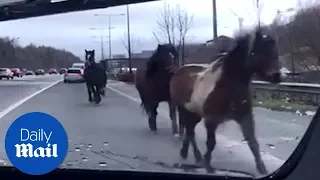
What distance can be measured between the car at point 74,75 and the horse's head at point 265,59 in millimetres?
1160

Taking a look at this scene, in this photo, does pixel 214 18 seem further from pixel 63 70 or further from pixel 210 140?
pixel 63 70

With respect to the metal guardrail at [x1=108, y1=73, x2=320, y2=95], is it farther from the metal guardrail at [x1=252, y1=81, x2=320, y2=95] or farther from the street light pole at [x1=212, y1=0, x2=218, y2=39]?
the street light pole at [x1=212, y1=0, x2=218, y2=39]

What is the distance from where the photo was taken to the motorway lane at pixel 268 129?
3438 millimetres

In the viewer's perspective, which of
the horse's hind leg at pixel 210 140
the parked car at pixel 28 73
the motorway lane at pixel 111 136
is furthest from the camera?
the parked car at pixel 28 73

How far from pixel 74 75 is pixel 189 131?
92 centimetres

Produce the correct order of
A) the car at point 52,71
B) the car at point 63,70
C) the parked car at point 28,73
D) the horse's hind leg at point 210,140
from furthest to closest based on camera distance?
the car at point 52,71 < the car at point 63,70 < the parked car at point 28,73 < the horse's hind leg at point 210,140

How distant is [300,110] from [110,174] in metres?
1.30

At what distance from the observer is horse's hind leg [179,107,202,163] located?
11.8ft

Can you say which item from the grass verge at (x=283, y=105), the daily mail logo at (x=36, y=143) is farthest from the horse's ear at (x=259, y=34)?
the daily mail logo at (x=36, y=143)

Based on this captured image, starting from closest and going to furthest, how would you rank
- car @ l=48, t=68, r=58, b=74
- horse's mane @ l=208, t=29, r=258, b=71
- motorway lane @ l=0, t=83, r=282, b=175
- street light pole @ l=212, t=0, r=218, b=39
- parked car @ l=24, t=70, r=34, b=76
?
street light pole @ l=212, t=0, r=218, b=39, horse's mane @ l=208, t=29, r=258, b=71, motorway lane @ l=0, t=83, r=282, b=175, parked car @ l=24, t=70, r=34, b=76, car @ l=48, t=68, r=58, b=74

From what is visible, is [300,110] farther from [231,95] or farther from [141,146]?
[141,146]

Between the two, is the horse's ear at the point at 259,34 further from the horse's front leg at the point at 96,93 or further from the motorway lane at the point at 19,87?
the motorway lane at the point at 19,87

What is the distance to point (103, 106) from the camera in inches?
150

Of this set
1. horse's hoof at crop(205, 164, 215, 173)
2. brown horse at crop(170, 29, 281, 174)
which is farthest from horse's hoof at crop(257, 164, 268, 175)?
horse's hoof at crop(205, 164, 215, 173)
